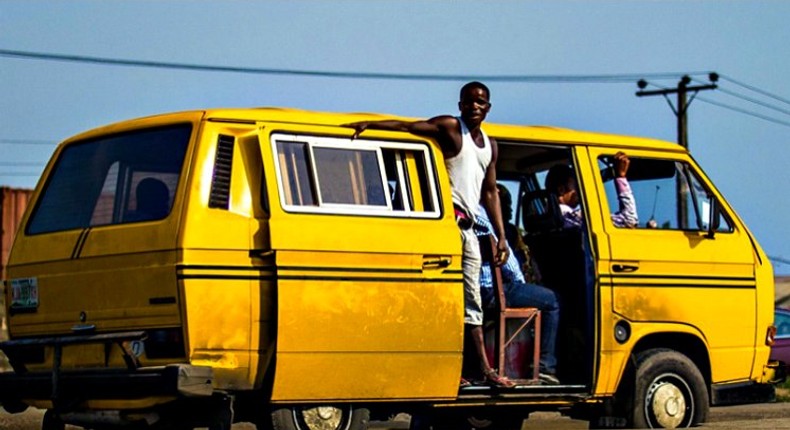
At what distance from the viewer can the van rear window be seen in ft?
31.2

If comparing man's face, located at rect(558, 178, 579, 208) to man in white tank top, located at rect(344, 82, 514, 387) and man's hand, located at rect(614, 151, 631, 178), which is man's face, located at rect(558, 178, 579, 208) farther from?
man in white tank top, located at rect(344, 82, 514, 387)

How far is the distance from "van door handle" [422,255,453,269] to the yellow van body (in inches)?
0.4

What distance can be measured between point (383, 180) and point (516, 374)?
192 centimetres

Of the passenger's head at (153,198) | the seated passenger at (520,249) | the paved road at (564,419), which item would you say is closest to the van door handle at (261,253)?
the passenger's head at (153,198)

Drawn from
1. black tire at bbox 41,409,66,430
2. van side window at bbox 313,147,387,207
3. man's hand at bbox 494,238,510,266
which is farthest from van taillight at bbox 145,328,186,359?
man's hand at bbox 494,238,510,266

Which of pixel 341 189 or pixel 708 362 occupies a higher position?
pixel 341 189

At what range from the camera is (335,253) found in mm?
9625

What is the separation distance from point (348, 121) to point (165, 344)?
194 cm

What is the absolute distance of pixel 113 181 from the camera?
9867mm

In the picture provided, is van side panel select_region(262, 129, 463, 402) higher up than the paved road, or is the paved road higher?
van side panel select_region(262, 129, 463, 402)

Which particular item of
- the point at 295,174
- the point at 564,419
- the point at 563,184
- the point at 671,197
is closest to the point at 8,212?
the point at 564,419

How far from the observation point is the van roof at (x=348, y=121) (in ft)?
31.6

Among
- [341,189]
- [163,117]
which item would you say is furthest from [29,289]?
[341,189]

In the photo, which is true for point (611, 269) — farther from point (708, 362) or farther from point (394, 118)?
point (394, 118)
